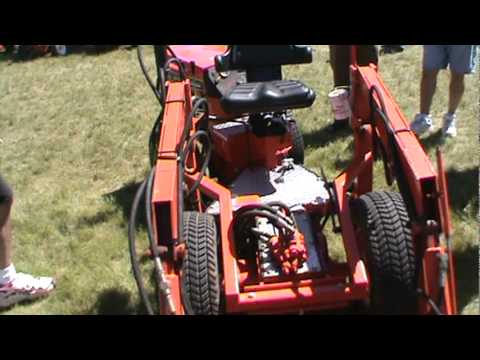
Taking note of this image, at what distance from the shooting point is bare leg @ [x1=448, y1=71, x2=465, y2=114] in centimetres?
479

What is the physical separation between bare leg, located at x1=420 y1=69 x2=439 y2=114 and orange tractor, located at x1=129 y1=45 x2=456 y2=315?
1.57 meters

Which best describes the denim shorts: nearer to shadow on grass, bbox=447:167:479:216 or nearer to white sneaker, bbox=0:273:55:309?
white sneaker, bbox=0:273:55:309

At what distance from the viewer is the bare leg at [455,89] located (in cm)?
479

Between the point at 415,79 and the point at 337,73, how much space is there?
1.09 metres

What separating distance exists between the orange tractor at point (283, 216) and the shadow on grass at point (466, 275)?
59 centimetres

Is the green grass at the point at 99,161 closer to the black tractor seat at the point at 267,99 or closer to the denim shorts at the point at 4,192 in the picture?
the denim shorts at the point at 4,192

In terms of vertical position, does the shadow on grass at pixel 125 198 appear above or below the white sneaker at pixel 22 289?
above

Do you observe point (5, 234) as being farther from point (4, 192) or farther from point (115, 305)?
point (115, 305)

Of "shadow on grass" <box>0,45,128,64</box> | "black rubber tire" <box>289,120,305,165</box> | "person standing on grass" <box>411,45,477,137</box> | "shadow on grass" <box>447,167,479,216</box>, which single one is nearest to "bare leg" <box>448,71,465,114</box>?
"person standing on grass" <box>411,45,477,137</box>

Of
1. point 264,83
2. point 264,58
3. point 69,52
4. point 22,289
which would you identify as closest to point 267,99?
point 264,83

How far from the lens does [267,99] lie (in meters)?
3.15

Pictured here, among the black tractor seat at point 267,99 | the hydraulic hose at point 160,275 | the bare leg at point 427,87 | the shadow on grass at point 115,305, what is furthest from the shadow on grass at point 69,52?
the hydraulic hose at point 160,275
